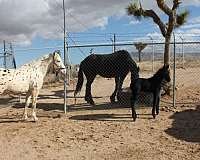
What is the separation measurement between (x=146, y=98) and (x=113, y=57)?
67.7 inches

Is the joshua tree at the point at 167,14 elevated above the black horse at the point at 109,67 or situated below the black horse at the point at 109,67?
above

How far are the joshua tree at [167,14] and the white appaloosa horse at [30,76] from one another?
12.9 ft

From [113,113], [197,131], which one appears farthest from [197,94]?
[197,131]

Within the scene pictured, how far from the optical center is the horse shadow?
9.41 metres

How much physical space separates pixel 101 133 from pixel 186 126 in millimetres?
2094

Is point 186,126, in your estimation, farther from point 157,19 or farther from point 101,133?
point 157,19

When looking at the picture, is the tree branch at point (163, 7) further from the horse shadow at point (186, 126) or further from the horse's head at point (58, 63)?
the horse's head at point (58, 63)

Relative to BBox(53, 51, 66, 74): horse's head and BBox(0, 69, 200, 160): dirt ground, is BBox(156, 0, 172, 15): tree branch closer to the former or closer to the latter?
BBox(0, 69, 200, 160): dirt ground

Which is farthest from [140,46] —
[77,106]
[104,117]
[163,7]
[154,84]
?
[104,117]

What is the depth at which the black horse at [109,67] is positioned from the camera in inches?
528

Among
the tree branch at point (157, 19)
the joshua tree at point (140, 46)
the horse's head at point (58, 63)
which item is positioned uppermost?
the tree branch at point (157, 19)

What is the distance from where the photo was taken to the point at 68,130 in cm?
1013

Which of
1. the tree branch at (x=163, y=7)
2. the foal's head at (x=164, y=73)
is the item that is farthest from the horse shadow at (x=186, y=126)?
the tree branch at (x=163, y=7)

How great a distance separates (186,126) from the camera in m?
10.3
